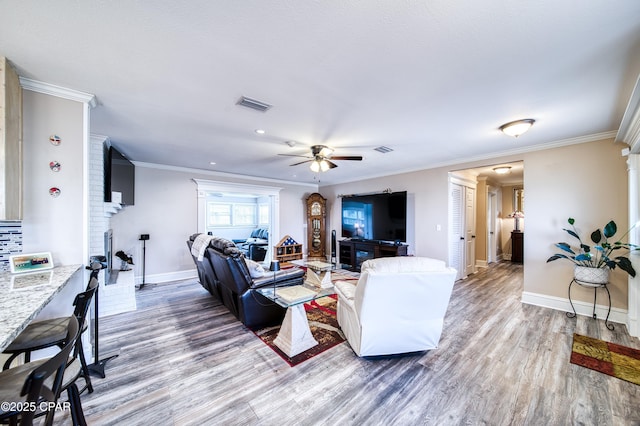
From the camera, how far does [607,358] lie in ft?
7.66

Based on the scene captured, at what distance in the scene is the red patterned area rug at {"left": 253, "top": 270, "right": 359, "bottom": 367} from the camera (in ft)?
7.88

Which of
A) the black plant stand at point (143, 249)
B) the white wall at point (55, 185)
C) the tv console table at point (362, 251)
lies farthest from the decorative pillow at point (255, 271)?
the tv console table at point (362, 251)

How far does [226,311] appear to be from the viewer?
3.51 metres

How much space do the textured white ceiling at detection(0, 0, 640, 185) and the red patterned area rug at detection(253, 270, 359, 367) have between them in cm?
249

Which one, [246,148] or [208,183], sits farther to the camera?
[208,183]

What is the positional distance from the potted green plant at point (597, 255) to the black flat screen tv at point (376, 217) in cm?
252

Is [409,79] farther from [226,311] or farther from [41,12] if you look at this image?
[226,311]

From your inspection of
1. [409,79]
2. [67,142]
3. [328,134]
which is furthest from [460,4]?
[67,142]

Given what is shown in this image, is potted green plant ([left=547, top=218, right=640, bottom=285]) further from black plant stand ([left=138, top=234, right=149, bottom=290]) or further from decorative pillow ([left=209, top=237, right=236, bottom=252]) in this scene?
black plant stand ([left=138, top=234, right=149, bottom=290])

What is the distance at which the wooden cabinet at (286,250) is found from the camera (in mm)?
6812

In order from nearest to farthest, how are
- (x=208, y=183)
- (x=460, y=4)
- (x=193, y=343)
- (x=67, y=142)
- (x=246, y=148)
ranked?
(x=460, y=4) → (x=67, y=142) → (x=193, y=343) → (x=246, y=148) → (x=208, y=183)

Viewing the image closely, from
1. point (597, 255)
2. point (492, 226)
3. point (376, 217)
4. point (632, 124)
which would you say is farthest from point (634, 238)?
point (492, 226)

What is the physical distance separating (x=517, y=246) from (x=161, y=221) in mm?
9442

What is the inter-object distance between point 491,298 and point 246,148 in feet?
15.8
